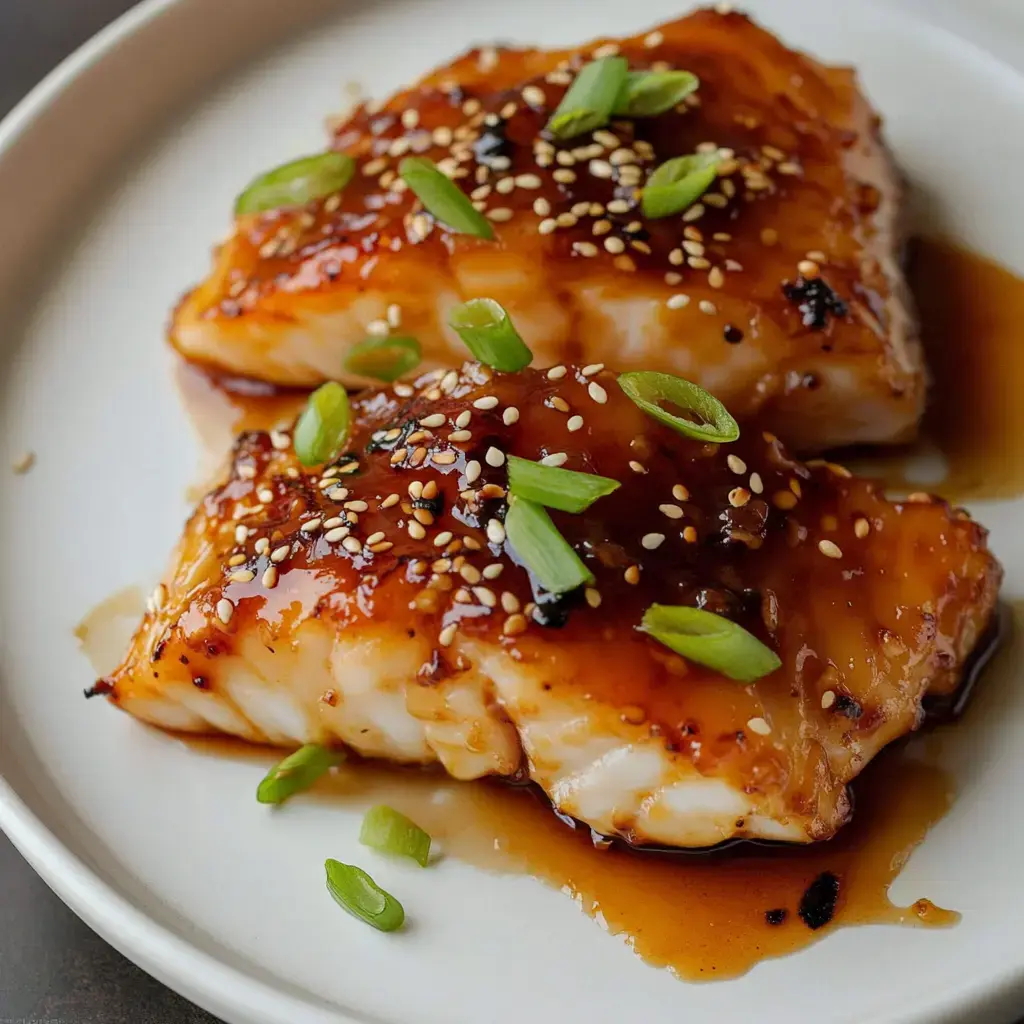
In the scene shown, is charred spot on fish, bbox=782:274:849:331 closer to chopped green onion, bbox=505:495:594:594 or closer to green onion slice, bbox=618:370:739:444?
green onion slice, bbox=618:370:739:444

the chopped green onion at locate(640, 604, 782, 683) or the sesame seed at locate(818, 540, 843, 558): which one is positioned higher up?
the chopped green onion at locate(640, 604, 782, 683)

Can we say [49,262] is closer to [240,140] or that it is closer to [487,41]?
[240,140]

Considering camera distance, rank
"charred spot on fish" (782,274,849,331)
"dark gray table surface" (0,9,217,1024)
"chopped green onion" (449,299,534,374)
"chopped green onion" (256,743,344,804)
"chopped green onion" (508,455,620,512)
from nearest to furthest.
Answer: "chopped green onion" (508,455,620,512) < "dark gray table surface" (0,9,217,1024) < "chopped green onion" (256,743,344,804) < "chopped green onion" (449,299,534,374) < "charred spot on fish" (782,274,849,331)

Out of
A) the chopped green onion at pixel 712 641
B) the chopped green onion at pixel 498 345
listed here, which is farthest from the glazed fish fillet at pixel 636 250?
the chopped green onion at pixel 712 641

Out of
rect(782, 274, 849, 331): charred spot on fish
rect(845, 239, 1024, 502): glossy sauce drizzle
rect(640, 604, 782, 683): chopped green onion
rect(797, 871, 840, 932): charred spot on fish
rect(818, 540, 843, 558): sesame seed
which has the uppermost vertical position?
rect(640, 604, 782, 683): chopped green onion

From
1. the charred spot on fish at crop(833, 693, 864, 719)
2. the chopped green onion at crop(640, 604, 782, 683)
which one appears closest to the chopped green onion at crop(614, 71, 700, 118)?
the chopped green onion at crop(640, 604, 782, 683)

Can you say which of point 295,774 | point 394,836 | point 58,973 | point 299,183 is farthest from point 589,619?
point 299,183

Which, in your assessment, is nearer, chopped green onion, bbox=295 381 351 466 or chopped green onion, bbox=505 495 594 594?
chopped green onion, bbox=505 495 594 594
